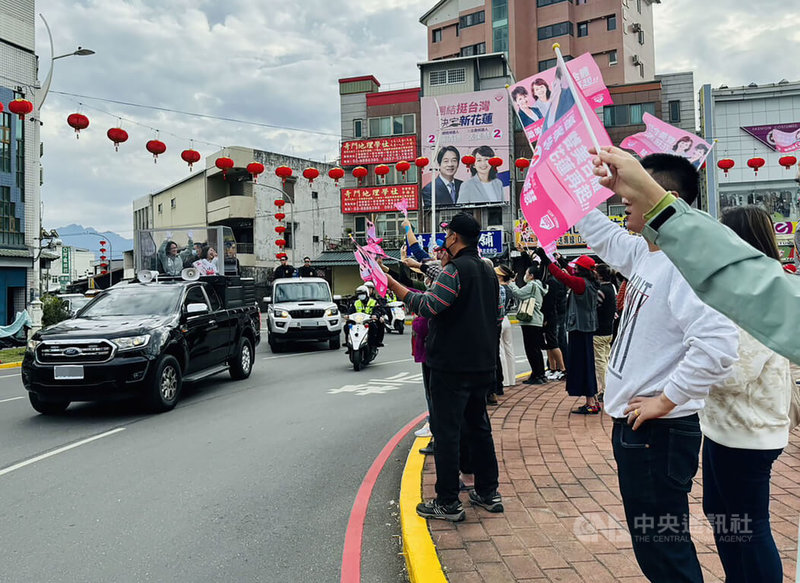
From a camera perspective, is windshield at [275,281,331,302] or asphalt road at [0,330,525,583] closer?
asphalt road at [0,330,525,583]

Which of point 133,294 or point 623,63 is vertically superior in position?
point 623,63

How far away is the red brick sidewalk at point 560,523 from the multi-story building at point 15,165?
2656 centimetres

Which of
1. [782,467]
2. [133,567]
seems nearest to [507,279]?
[782,467]

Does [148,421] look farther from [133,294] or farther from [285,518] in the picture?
[285,518]

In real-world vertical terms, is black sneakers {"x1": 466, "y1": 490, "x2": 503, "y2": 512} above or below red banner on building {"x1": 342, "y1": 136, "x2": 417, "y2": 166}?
below

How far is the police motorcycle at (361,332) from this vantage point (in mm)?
11875

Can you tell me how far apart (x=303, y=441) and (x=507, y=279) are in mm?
4242

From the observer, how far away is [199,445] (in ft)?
21.0

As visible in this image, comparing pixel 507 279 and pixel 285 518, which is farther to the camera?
pixel 507 279

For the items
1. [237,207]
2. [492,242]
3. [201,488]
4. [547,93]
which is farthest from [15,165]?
[547,93]

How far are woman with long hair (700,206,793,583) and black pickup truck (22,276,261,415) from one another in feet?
23.2

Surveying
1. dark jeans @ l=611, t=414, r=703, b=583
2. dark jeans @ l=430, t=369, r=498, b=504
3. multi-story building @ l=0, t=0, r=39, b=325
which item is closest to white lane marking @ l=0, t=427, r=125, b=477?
dark jeans @ l=430, t=369, r=498, b=504

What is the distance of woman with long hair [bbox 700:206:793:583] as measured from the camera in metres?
2.31

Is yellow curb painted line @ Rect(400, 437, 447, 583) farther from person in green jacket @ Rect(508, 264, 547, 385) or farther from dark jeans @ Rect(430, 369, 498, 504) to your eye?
person in green jacket @ Rect(508, 264, 547, 385)
